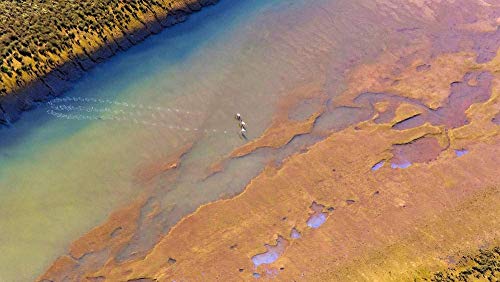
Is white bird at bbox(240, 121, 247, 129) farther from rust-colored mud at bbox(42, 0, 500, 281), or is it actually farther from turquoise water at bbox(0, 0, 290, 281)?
rust-colored mud at bbox(42, 0, 500, 281)

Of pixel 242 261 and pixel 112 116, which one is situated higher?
pixel 112 116


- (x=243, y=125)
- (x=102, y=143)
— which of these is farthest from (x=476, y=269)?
(x=102, y=143)

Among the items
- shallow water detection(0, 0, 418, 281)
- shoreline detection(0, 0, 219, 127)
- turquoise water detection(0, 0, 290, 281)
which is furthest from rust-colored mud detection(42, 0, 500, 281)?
shoreline detection(0, 0, 219, 127)

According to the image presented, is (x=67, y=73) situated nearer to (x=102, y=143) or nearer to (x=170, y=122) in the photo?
(x=102, y=143)

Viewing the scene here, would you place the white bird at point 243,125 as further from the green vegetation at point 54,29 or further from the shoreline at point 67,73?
the green vegetation at point 54,29

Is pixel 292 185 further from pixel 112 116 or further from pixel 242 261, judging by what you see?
pixel 112 116

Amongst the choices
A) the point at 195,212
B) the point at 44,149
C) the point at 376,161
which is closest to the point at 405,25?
the point at 376,161
